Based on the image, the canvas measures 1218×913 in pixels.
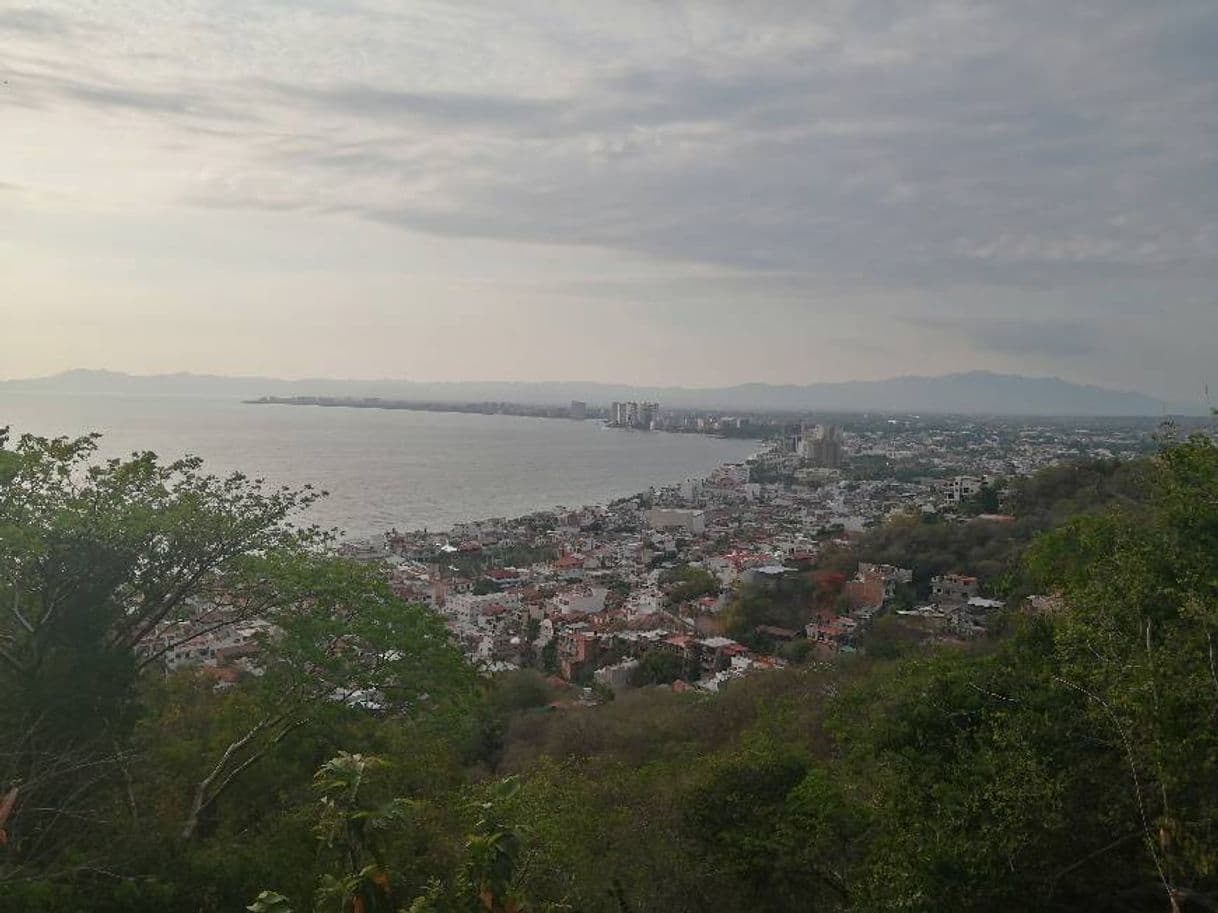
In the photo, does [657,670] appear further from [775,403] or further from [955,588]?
[775,403]

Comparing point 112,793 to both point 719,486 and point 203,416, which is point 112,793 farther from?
point 203,416

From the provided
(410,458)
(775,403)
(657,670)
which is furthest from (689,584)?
(775,403)

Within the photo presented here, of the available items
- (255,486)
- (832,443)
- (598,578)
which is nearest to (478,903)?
(255,486)

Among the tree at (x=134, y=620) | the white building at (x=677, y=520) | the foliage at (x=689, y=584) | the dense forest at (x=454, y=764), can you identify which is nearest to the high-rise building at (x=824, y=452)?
the white building at (x=677, y=520)

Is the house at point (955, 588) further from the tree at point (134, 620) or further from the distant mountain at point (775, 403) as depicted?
the distant mountain at point (775, 403)

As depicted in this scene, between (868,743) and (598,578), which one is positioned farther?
(598,578)

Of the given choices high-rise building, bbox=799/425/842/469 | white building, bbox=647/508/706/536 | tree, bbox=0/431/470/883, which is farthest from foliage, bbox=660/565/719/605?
high-rise building, bbox=799/425/842/469
